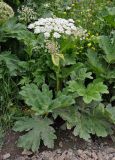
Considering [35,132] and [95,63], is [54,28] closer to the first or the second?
[95,63]

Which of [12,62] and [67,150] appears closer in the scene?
[67,150]

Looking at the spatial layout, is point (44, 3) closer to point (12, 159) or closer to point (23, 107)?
point (23, 107)

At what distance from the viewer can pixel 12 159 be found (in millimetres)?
4316

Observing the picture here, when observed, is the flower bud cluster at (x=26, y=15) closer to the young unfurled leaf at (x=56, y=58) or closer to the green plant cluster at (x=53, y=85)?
the green plant cluster at (x=53, y=85)

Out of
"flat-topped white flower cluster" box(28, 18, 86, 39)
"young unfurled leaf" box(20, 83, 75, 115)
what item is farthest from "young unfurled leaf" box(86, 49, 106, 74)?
"young unfurled leaf" box(20, 83, 75, 115)

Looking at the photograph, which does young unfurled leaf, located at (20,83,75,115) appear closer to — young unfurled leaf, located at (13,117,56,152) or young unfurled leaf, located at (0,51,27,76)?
young unfurled leaf, located at (13,117,56,152)

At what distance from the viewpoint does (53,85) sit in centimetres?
484

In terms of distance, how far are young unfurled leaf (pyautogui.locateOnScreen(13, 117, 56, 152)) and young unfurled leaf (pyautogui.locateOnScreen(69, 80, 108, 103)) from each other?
414mm

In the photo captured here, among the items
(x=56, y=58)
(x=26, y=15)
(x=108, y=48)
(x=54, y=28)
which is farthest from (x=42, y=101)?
(x=26, y=15)

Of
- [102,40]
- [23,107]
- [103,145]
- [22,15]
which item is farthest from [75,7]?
[103,145]

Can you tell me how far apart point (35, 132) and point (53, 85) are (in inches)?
29.3

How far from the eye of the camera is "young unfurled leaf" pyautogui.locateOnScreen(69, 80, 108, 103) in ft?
14.1

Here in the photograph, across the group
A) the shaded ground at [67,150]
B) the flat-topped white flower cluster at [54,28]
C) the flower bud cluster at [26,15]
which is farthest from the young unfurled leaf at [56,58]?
the flower bud cluster at [26,15]

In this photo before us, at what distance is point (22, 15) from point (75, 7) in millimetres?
1332
